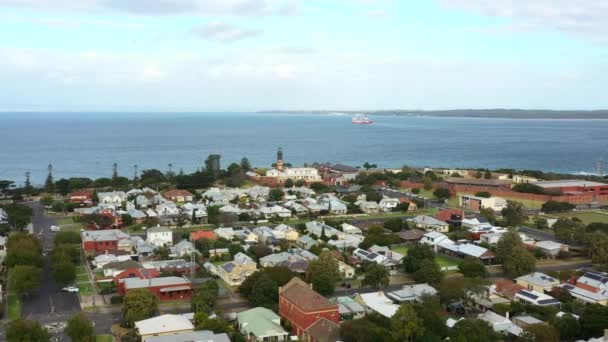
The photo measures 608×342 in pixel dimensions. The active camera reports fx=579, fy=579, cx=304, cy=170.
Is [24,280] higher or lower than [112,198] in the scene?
higher

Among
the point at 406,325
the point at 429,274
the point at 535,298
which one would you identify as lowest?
the point at 535,298

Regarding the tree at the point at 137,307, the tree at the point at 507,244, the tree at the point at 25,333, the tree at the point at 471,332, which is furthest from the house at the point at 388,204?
the tree at the point at 25,333

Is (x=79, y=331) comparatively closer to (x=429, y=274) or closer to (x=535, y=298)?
(x=429, y=274)

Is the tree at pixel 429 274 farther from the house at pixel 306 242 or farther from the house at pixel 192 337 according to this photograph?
the house at pixel 192 337

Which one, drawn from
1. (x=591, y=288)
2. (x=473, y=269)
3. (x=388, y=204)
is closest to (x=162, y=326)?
(x=473, y=269)

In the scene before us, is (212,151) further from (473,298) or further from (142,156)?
(473,298)

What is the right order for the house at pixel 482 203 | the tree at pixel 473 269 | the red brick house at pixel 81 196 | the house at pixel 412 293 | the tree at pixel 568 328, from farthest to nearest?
the red brick house at pixel 81 196 < the house at pixel 482 203 < the tree at pixel 473 269 < the house at pixel 412 293 < the tree at pixel 568 328
